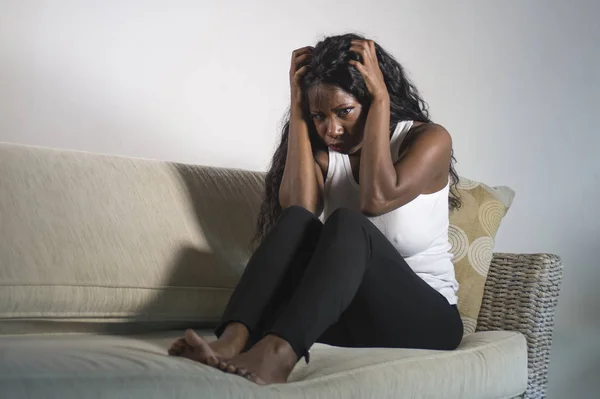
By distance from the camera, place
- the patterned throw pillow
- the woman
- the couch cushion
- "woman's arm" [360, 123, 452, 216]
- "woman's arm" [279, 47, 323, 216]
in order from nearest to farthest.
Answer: the couch cushion < the woman < "woman's arm" [360, 123, 452, 216] < "woman's arm" [279, 47, 323, 216] < the patterned throw pillow

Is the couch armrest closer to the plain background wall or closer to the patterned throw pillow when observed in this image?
the patterned throw pillow

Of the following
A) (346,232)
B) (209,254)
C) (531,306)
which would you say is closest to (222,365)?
(346,232)

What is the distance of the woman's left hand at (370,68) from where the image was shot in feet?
5.20

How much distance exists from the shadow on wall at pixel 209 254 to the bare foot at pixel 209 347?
366mm

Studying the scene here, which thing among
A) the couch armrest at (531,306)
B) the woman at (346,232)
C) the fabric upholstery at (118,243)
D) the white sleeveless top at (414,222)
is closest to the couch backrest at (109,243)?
the fabric upholstery at (118,243)

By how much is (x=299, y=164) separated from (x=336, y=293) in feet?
1.70

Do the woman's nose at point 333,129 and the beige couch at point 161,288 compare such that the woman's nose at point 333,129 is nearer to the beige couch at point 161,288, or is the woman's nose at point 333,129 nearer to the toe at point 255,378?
the beige couch at point 161,288

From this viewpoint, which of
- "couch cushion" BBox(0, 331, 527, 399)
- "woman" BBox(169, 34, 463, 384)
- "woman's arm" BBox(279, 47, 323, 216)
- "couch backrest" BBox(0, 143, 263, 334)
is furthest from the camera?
"woman's arm" BBox(279, 47, 323, 216)

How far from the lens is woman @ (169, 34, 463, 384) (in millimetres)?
1206

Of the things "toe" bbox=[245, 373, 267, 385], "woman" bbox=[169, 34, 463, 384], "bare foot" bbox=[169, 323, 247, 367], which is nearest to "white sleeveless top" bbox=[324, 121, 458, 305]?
"woman" bbox=[169, 34, 463, 384]

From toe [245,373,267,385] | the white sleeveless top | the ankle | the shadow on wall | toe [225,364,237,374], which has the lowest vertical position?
the shadow on wall

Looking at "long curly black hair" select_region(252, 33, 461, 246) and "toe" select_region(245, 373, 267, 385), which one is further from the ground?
"long curly black hair" select_region(252, 33, 461, 246)

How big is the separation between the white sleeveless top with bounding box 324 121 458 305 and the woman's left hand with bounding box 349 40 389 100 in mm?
155

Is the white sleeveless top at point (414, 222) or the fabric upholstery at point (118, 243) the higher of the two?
the white sleeveless top at point (414, 222)
